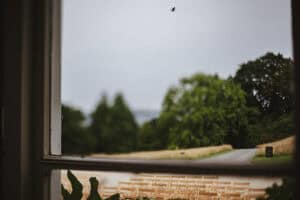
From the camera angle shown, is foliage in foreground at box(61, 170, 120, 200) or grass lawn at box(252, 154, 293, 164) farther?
foliage in foreground at box(61, 170, 120, 200)

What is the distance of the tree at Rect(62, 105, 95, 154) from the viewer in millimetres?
6141

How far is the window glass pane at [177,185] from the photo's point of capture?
45.8 inches

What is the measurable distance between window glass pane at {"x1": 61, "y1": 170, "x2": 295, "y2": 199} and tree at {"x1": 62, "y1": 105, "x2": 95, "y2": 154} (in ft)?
15.9

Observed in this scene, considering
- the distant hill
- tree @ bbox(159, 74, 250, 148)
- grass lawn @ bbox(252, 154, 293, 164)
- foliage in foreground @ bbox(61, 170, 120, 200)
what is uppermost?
the distant hill

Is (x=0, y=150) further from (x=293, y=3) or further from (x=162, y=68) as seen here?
(x=293, y=3)

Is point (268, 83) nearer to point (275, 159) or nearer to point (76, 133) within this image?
point (275, 159)

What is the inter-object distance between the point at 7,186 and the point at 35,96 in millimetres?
386

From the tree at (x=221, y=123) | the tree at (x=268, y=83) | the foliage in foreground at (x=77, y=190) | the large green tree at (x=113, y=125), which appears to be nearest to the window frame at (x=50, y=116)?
the foliage in foreground at (x=77, y=190)

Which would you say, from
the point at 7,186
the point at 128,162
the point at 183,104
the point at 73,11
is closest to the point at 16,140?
the point at 7,186

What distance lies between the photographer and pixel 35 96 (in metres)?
1.36

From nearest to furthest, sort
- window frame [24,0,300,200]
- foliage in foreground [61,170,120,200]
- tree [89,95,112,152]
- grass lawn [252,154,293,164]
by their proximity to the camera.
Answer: grass lawn [252,154,293,164]
window frame [24,0,300,200]
foliage in foreground [61,170,120,200]
tree [89,95,112,152]

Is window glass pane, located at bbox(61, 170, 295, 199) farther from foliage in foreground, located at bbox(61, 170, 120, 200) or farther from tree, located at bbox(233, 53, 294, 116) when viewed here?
tree, located at bbox(233, 53, 294, 116)

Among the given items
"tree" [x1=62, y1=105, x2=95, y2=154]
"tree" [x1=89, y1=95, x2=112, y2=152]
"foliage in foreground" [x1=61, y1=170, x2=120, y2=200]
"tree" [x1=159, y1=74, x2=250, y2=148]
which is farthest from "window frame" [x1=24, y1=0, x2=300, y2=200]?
"tree" [x1=89, y1=95, x2=112, y2=152]

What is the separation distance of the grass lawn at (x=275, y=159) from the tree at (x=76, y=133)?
5.21 meters
